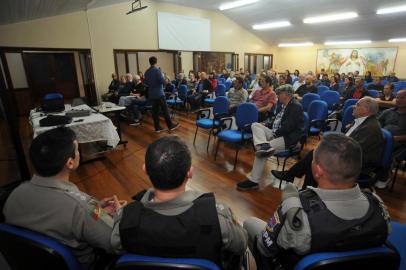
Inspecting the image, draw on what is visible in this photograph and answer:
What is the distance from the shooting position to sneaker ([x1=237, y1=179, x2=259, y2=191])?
9.52ft

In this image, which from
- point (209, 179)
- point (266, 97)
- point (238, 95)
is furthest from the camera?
point (238, 95)

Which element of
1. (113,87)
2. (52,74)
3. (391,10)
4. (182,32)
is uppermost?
(391,10)

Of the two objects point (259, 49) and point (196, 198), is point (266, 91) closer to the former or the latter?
point (196, 198)

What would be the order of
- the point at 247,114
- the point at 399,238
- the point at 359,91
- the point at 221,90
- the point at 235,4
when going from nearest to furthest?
the point at 399,238 → the point at 247,114 → the point at 359,91 → the point at 221,90 → the point at 235,4

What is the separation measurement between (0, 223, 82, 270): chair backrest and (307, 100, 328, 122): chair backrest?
12.5 ft

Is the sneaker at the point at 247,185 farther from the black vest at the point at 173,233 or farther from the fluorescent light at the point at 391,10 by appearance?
the fluorescent light at the point at 391,10

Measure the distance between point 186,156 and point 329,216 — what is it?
643mm

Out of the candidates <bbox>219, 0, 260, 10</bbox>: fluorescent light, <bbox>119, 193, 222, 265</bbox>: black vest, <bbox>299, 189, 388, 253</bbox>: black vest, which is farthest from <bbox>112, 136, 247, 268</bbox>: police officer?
<bbox>219, 0, 260, 10</bbox>: fluorescent light

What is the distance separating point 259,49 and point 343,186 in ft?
44.1

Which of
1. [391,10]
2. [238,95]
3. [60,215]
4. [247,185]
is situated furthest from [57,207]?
[391,10]

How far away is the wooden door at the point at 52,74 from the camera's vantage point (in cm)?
832

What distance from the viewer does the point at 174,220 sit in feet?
2.79

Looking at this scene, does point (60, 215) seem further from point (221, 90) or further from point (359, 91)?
point (359, 91)

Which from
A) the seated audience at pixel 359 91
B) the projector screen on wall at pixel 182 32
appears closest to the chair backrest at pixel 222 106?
the seated audience at pixel 359 91
